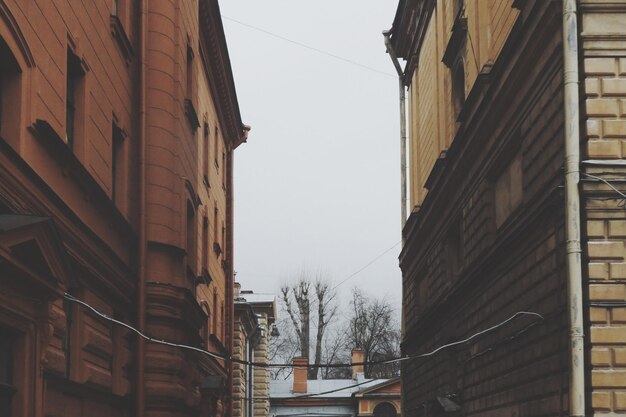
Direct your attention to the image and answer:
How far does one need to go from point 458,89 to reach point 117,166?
7376mm

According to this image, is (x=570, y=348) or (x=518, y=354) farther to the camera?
(x=518, y=354)

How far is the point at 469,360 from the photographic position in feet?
59.7

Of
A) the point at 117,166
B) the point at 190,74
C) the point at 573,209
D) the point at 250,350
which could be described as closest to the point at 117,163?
the point at 117,166

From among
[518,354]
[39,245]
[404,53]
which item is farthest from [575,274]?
[404,53]

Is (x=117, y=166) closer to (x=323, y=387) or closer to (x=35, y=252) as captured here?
(x=35, y=252)

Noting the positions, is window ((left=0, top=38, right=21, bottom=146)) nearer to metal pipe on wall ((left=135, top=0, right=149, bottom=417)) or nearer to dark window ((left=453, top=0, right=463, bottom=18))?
metal pipe on wall ((left=135, top=0, right=149, bottom=417))

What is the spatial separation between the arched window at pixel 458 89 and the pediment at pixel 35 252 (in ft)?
35.9

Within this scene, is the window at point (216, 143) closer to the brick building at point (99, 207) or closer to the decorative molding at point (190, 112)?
the brick building at point (99, 207)

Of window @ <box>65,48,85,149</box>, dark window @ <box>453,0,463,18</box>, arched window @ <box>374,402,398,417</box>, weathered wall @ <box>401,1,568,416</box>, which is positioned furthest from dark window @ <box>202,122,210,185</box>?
arched window @ <box>374,402,398,417</box>

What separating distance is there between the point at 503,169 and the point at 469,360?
151 inches

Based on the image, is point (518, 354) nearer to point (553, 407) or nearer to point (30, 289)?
point (553, 407)

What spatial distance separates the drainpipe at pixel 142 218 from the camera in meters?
15.7

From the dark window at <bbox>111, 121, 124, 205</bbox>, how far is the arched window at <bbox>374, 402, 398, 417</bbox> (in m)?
45.4

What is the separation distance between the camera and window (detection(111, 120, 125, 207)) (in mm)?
15719
